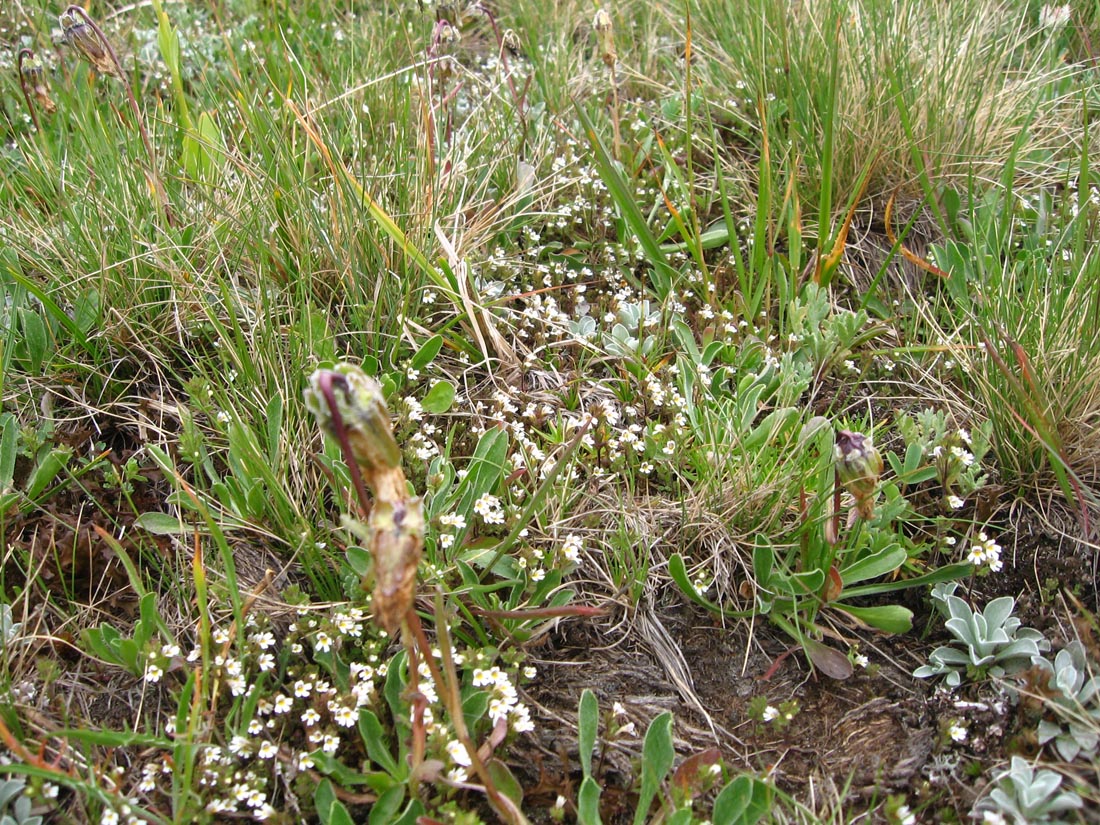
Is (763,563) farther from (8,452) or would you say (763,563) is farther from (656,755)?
(8,452)

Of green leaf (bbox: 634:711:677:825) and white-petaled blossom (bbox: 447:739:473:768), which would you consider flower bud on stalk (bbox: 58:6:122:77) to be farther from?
green leaf (bbox: 634:711:677:825)

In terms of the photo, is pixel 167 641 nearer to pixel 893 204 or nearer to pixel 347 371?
pixel 347 371

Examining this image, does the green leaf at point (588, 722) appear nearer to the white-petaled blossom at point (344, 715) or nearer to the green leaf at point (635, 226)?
the white-petaled blossom at point (344, 715)

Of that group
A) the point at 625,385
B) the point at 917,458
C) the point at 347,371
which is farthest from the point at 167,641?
the point at 917,458

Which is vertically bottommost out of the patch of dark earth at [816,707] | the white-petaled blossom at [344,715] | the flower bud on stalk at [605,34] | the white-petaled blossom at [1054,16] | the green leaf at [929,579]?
the patch of dark earth at [816,707]

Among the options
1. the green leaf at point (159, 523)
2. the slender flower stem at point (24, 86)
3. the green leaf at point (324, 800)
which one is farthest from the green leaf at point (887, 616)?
the slender flower stem at point (24, 86)

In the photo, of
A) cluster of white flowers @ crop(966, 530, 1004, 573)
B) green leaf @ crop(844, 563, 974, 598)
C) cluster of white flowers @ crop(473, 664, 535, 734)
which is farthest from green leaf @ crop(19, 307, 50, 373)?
cluster of white flowers @ crop(966, 530, 1004, 573)

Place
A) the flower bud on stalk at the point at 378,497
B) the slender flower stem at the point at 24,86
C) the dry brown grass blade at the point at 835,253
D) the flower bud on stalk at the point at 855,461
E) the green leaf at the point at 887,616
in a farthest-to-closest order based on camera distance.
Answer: the slender flower stem at the point at 24,86 → the dry brown grass blade at the point at 835,253 → the green leaf at the point at 887,616 → the flower bud on stalk at the point at 855,461 → the flower bud on stalk at the point at 378,497

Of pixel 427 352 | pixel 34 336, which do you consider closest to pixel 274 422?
pixel 427 352
